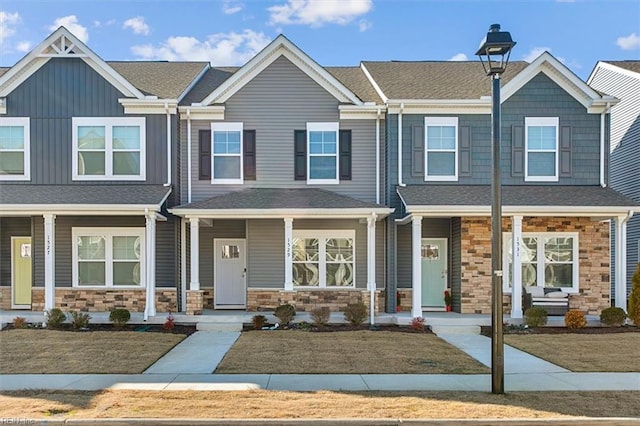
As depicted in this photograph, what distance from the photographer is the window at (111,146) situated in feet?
52.3

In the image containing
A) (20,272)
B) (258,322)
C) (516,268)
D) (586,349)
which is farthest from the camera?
(20,272)

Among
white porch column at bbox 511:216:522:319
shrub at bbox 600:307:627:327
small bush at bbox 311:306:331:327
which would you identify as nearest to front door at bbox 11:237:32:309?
small bush at bbox 311:306:331:327

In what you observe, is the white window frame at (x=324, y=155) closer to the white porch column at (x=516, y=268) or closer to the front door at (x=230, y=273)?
the front door at (x=230, y=273)

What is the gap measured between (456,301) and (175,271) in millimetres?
7968

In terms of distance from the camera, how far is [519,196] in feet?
50.1

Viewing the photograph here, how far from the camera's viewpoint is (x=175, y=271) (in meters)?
15.9

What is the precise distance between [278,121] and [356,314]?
19.6 feet

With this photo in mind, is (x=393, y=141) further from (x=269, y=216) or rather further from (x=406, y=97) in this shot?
(x=269, y=216)

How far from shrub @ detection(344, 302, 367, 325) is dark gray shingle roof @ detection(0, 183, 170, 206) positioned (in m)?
5.71

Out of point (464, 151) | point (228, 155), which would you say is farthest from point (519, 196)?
point (228, 155)

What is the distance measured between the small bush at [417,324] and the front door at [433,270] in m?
2.52

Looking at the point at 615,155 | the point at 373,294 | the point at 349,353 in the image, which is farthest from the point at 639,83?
the point at 349,353

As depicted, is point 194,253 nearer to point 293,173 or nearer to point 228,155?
point 228,155

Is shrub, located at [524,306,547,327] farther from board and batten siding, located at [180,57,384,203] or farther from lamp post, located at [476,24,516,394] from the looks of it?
lamp post, located at [476,24,516,394]
